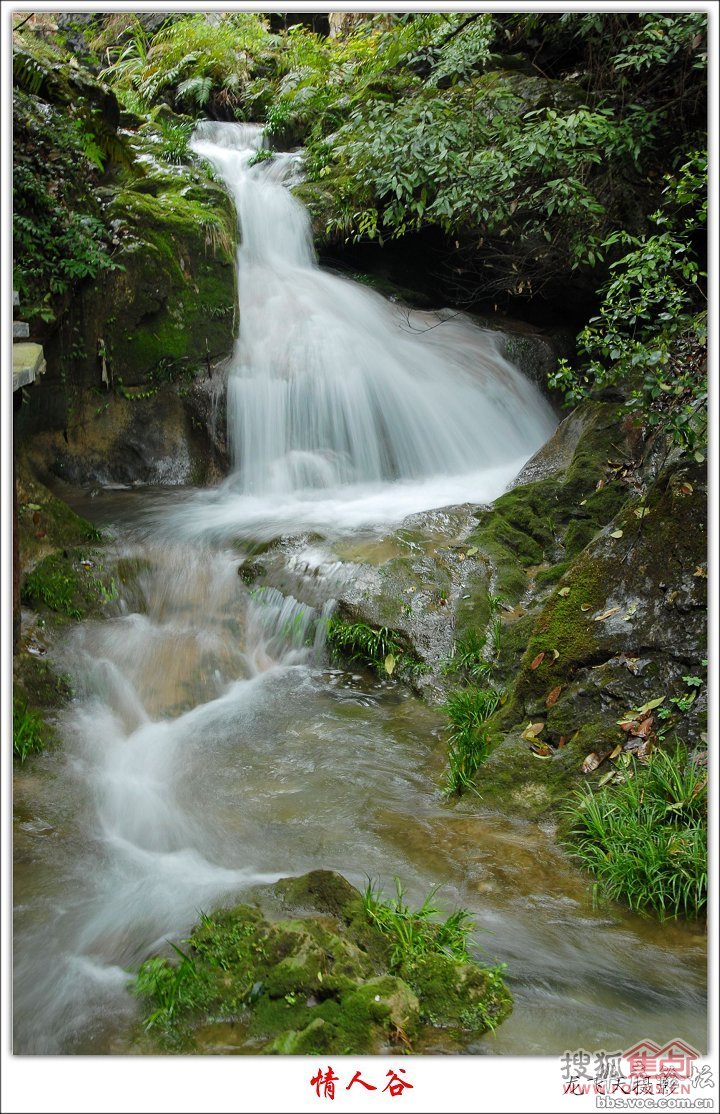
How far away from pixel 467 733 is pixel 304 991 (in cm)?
232

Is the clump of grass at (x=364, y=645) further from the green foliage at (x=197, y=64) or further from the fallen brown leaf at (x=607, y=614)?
the green foliage at (x=197, y=64)

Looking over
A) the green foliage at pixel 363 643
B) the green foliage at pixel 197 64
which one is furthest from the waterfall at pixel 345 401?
the green foliage at pixel 197 64

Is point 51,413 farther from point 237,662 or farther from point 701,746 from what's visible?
point 701,746

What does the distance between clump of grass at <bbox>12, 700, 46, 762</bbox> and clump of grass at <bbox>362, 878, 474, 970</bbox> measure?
100 inches

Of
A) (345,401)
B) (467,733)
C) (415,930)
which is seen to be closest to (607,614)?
(467,733)

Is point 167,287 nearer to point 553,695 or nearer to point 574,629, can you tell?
point 574,629

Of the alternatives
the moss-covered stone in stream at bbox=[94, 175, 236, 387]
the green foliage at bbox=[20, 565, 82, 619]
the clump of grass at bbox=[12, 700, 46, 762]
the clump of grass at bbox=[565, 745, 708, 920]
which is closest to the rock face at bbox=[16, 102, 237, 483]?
the moss-covered stone in stream at bbox=[94, 175, 236, 387]

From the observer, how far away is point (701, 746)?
425cm

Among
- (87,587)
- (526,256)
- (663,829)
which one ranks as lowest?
(663,829)

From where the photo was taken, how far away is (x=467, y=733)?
196 inches

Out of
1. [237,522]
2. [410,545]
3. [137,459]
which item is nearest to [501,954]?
[410,545]

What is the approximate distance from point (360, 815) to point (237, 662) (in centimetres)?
221

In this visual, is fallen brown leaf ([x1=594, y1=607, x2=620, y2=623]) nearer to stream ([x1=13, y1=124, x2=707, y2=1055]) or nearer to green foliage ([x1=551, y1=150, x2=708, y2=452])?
green foliage ([x1=551, y1=150, x2=708, y2=452])

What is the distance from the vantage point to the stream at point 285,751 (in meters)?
3.27
